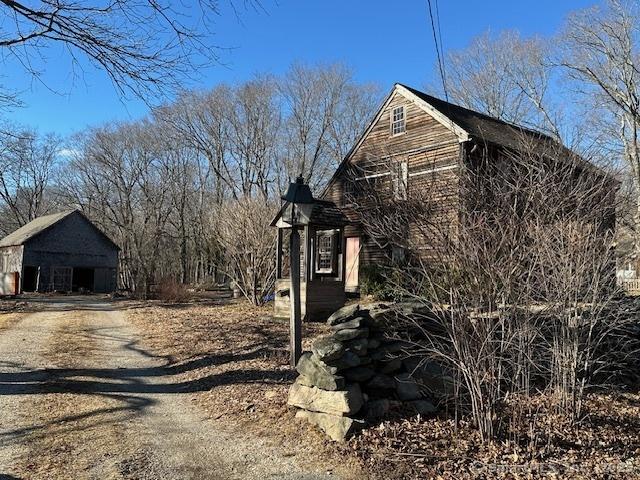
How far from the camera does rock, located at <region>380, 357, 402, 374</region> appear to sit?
6.40 meters

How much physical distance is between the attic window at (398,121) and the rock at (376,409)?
1519 centimetres

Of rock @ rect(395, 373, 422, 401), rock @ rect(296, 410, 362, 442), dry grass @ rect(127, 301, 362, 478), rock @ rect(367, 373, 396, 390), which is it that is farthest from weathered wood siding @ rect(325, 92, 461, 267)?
rock @ rect(296, 410, 362, 442)

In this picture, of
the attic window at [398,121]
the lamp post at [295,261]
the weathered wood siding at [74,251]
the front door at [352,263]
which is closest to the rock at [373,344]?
the lamp post at [295,261]

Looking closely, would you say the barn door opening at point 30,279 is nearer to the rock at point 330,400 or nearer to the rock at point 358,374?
the rock at point 330,400

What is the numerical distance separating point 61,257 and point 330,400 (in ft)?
114

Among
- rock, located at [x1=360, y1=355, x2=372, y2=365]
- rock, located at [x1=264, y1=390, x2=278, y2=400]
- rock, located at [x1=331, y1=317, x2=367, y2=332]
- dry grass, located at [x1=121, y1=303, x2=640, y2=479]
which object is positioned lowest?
dry grass, located at [x1=121, y1=303, x2=640, y2=479]

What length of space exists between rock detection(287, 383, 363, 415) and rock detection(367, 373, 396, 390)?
1.46ft

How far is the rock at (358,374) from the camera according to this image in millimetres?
5887

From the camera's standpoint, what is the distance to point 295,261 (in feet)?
25.3

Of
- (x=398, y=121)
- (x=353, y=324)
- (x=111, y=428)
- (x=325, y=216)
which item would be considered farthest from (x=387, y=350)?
(x=398, y=121)

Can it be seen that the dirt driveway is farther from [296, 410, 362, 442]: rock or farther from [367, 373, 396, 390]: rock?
[367, 373, 396, 390]: rock

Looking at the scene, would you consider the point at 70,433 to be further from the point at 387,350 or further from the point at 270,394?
the point at 387,350

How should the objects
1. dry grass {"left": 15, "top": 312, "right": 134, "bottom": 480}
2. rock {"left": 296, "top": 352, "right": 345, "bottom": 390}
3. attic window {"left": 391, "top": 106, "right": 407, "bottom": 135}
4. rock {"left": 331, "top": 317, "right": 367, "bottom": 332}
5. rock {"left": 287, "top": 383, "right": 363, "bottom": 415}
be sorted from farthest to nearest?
attic window {"left": 391, "top": 106, "right": 407, "bottom": 135} → rock {"left": 331, "top": 317, "right": 367, "bottom": 332} → rock {"left": 296, "top": 352, "right": 345, "bottom": 390} → rock {"left": 287, "top": 383, "right": 363, "bottom": 415} → dry grass {"left": 15, "top": 312, "right": 134, "bottom": 480}

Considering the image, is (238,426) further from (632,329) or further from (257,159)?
(257,159)
